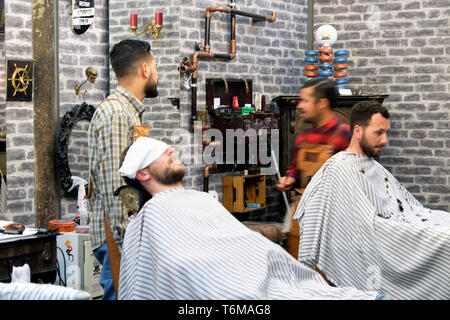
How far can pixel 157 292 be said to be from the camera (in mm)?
2328

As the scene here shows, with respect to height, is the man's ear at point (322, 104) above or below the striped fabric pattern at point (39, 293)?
above

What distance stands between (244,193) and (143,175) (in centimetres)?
436

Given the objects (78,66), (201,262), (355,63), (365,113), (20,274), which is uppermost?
(355,63)

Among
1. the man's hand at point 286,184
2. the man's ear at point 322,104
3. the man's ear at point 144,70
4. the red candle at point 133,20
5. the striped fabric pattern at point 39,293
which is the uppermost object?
the red candle at point 133,20

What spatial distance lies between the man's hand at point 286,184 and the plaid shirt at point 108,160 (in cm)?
164

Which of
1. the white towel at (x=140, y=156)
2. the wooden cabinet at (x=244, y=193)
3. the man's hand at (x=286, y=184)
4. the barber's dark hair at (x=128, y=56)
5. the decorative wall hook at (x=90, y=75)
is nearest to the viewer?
the white towel at (x=140, y=156)

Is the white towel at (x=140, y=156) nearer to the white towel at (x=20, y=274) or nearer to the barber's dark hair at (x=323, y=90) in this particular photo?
the white towel at (x=20, y=274)

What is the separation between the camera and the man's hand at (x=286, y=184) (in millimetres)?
4391

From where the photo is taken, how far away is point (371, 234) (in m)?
3.49

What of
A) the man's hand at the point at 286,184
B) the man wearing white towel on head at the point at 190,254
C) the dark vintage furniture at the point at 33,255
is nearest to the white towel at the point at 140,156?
the man wearing white towel on head at the point at 190,254

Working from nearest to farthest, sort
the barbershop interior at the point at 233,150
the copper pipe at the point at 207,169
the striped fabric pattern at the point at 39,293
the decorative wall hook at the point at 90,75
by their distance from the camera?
the striped fabric pattern at the point at 39,293 < the barbershop interior at the point at 233,150 < the decorative wall hook at the point at 90,75 < the copper pipe at the point at 207,169

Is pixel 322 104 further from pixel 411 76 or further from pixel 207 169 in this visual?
A: pixel 411 76

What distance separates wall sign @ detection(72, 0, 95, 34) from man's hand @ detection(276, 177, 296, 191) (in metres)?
1.95

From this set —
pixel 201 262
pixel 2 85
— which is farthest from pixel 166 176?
pixel 2 85
